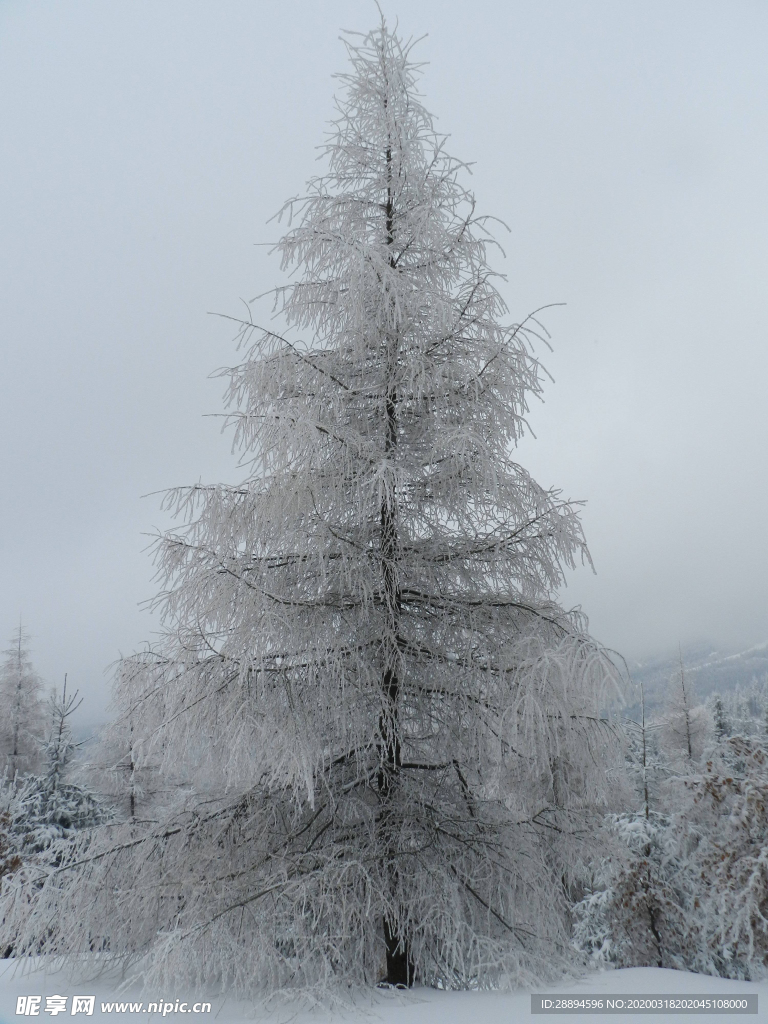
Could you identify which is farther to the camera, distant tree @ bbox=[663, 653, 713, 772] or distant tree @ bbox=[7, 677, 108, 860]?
distant tree @ bbox=[663, 653, 713, 772]

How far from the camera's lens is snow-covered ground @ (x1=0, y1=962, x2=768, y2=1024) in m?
4.36

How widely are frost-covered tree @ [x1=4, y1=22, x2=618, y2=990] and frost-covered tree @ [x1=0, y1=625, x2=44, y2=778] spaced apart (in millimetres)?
22245

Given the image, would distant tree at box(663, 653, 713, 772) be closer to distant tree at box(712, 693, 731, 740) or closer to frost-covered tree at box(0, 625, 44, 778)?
distant tree at box(712, 693, 731, 740)

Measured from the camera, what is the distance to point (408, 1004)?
474cm

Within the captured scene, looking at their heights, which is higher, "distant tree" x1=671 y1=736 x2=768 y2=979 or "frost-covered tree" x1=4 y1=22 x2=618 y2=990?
"frost-covered tree" x1=4 y1=22 x2=618 y2=990

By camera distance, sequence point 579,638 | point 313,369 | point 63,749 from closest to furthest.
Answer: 1. point 579,638
2. point 313,369
3. point 63,749

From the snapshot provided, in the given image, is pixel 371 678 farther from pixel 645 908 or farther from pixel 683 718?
pixel 683 718

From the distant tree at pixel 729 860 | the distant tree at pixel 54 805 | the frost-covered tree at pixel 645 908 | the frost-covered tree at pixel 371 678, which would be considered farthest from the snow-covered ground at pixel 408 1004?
the distant tree at pixel 54 805

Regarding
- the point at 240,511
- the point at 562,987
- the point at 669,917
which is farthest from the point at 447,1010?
the point at 669,917

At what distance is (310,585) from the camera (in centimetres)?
553

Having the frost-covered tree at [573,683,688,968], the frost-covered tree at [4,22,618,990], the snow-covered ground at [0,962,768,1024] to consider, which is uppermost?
the frost-covered tree at [4,22,618,990]

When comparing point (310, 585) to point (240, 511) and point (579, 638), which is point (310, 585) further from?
point (579, 638)

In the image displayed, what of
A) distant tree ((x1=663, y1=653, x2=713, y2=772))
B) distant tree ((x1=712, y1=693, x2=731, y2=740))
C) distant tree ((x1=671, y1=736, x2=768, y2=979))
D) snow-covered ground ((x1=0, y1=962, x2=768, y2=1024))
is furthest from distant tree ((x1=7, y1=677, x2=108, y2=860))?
distant tree ((x1=712, y1=693, x2=731, y2=740))

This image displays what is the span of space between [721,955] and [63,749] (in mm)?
13757
